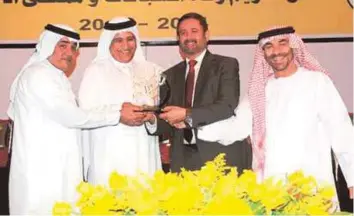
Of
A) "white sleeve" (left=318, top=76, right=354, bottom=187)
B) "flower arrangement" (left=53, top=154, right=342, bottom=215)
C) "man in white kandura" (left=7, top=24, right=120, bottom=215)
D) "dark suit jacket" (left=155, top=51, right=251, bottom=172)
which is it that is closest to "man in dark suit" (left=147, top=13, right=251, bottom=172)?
"dark suit jacket" (left=155, top=51, right=251, bottom=172)

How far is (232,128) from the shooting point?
299 cm

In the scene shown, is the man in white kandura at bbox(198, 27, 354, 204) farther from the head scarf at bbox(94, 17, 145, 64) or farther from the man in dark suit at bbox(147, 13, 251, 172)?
the head scarf at bbox(94, 17, 145, 64)

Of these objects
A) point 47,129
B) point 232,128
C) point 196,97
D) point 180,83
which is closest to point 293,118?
point 232,128

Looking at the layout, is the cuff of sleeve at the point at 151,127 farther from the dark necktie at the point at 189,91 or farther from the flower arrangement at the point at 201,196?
the flower arrangement at the point at 201,196

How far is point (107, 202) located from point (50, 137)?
2.61 m

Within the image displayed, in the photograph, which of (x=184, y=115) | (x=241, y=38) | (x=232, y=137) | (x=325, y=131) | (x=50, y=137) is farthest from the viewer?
(x=241, y=38)

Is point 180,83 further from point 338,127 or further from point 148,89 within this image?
point 338,127

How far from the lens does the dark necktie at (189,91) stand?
3.72 metres

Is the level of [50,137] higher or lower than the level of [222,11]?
lower

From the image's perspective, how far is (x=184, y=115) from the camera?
11.5 ft

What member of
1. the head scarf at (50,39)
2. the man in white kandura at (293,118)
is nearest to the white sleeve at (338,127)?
the man in white kandura at (293,118)

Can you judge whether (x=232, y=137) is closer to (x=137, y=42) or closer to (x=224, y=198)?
→ (x=137, y=42)

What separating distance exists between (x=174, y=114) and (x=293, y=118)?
2.20 feet

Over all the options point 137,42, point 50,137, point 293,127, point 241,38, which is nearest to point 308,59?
point 293,127
